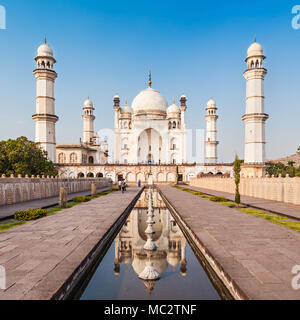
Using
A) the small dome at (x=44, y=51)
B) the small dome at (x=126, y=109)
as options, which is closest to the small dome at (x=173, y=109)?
the small dome at (x=126, y=109)

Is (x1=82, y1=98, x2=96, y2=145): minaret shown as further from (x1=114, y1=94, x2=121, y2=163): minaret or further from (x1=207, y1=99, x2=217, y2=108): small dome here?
(x1=207, y1=99, x2=217, y2=108): small dome

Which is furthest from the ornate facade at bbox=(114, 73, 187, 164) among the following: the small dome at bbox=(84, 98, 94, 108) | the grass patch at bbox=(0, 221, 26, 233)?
the grass patch at bbox=(0, 221, 26, 233)

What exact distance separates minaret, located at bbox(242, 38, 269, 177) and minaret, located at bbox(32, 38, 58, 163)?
85.4ft

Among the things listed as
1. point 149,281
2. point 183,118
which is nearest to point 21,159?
point 149,281

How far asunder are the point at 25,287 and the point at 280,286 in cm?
295

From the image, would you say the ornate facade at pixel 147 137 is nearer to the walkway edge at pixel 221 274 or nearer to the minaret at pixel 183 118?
the minaret at pixel 183 118

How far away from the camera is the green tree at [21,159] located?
25.5m

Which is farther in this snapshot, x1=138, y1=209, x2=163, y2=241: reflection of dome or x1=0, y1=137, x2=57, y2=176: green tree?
x1=0, y1=137, x2=57, y2=176: green tree

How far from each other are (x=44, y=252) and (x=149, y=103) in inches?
2073

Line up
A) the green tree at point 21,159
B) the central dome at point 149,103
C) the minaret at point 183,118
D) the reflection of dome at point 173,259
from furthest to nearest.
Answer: the central dome at point 149,103 → the minaret at point 183,118 → the green tree at point 21,159 → the reflection of dome at point 173,259

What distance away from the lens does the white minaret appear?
5209 centimetres

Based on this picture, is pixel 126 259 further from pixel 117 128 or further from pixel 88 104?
pixel 88 104
